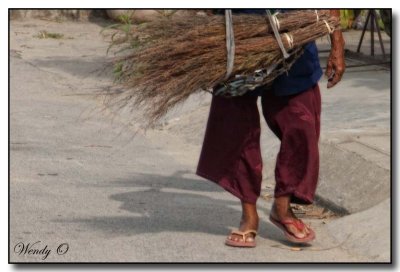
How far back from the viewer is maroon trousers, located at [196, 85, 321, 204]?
17.7 feet

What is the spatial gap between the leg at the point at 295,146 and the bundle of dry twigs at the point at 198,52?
0.33 m

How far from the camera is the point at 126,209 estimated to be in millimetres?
6332

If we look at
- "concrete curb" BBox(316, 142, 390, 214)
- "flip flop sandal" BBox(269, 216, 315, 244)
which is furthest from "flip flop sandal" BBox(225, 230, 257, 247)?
"concrete curb" BBox(316, 142, 390, 214)

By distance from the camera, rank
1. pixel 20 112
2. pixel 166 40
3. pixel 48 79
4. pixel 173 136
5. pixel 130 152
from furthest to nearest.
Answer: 1. pixel 48 79
2. pixel 20 112
3. pixel 173 136
4. pixel 130 152
5. pixel 166 40

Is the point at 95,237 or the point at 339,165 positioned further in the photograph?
the point at 339,165

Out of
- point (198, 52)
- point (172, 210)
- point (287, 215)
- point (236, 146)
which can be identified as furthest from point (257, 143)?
point (172, 210)

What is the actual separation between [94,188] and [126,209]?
0.64 m

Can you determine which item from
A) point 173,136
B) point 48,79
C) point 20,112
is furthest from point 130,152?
point 48,79

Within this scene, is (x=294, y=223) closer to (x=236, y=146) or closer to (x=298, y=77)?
(x=236, y=146)

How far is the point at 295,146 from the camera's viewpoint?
17.7ft

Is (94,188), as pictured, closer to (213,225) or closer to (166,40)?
(213,225)

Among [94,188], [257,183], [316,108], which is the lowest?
[94,188]

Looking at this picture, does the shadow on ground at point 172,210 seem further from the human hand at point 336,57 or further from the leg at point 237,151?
the human hand at point 336,57

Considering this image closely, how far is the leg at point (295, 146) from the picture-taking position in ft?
17.6
